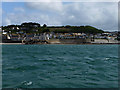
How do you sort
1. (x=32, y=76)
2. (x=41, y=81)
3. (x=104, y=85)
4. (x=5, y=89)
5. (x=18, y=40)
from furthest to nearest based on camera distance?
(x=18, y=40), (x=32, y=76), (x=41, y=81), (x=104, y=85), (x=5, y=89)

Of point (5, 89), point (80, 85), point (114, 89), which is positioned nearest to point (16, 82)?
point (5, 89)

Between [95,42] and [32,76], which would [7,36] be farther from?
[32,76]

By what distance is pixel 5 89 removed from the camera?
33.7 feet

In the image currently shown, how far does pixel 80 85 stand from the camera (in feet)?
36.9

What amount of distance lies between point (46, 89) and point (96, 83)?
12.2ft

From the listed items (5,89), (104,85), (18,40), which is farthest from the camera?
(18,40)

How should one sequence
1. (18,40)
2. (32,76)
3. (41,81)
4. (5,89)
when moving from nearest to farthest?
(5,89)
(41,81)
(32,76)
(18,40)

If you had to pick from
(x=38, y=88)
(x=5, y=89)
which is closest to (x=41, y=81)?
(x=38, y=88)

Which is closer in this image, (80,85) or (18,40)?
(80,85)

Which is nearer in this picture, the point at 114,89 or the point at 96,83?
the point at 114,89

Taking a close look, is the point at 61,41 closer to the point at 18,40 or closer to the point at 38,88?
the point at 18,40

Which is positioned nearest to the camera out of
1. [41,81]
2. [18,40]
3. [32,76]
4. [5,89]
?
[5,89]

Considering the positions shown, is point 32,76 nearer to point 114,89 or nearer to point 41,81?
point 41,81

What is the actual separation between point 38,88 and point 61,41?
15797 cm
